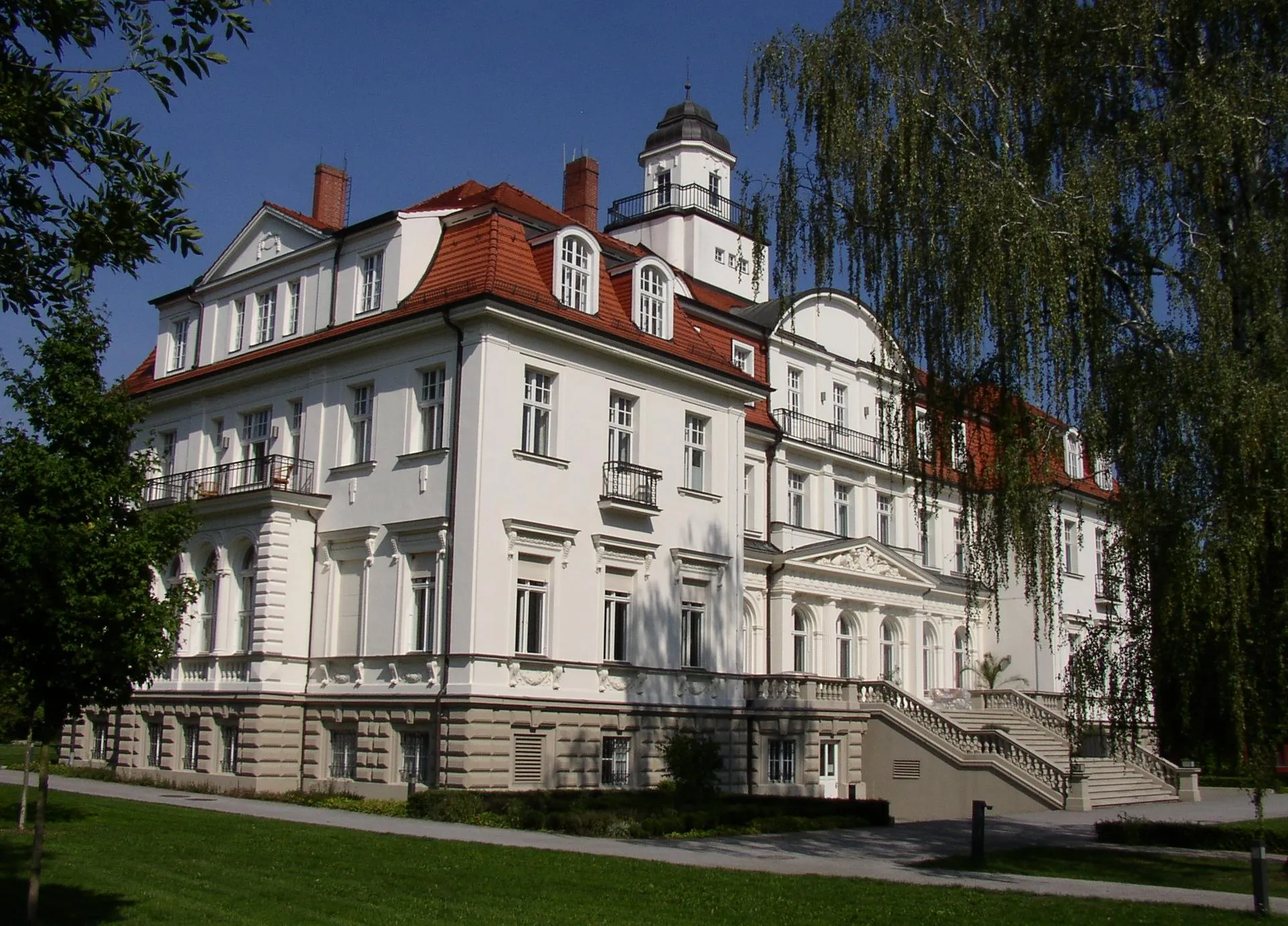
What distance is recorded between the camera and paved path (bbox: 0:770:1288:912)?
639 inches

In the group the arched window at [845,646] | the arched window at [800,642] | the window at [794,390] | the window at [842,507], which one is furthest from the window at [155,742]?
the window at [842,507]

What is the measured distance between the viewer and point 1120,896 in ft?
50.6

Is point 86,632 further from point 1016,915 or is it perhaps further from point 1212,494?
point 1212,494

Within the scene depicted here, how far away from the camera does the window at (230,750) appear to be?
2797cm

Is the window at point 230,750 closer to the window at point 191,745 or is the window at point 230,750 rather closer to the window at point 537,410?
the window at point 191,745

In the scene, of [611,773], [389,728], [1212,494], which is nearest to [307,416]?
[389,728]

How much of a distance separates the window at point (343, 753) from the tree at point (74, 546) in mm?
13523

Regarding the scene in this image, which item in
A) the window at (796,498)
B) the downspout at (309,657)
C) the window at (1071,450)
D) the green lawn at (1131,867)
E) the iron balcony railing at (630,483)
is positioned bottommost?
the green lawn at (1131,867)

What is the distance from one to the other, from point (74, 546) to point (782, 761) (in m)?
22.0

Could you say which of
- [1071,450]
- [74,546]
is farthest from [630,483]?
[74,546]

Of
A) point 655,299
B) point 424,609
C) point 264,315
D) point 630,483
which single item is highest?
point 655,299

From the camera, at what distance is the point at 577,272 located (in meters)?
28.2

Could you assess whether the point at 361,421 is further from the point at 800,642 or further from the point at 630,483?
the point at 800,642

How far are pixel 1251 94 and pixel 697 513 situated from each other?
53.4 feet
